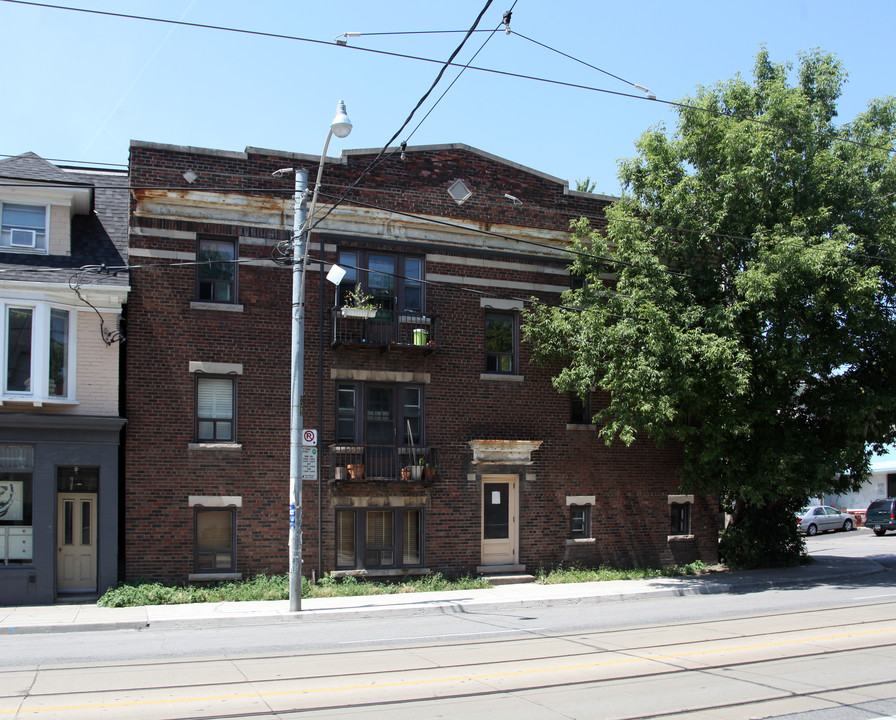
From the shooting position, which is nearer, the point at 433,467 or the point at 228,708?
the point at 228,708

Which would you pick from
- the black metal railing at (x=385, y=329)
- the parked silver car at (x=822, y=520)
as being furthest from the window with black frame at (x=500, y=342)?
the parked silver car at (x=822, y=520)

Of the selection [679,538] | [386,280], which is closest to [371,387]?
[386,280]

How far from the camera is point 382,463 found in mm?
19594

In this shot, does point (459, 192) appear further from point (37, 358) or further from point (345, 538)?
point (37, 358)

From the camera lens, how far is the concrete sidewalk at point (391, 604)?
14.8 meters

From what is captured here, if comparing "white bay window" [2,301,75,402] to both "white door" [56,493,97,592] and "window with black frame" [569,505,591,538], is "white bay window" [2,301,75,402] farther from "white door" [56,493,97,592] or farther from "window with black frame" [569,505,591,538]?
"window with black frame" [569,505,591,538]

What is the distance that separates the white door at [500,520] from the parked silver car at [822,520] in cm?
2071

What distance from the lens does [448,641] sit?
1281cm

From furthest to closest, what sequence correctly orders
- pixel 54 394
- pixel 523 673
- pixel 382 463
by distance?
pixel 382 463 → pixel 54 394 → pixel 523 673

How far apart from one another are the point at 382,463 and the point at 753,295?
9.11 m

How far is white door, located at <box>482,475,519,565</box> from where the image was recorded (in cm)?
2075

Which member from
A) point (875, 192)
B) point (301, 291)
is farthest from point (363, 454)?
point (875, 192)

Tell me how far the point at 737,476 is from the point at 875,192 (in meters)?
7.25

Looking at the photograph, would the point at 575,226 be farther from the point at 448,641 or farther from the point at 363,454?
the point at 448,641
